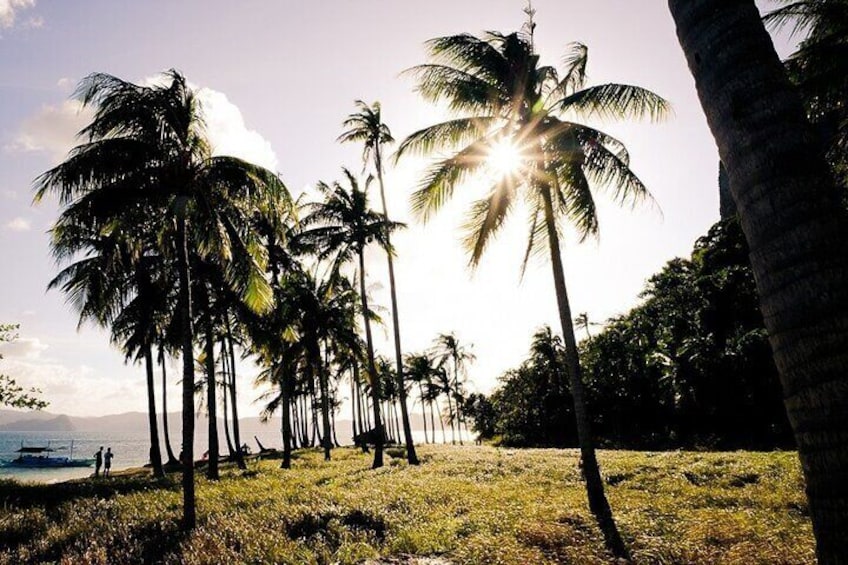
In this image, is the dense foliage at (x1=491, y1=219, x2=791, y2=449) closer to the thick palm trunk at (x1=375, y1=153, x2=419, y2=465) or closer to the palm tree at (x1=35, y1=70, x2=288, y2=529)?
the thick palm trunk at (x1=375, y1=153, x2=419, y2=465)

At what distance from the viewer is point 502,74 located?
40.3 ft

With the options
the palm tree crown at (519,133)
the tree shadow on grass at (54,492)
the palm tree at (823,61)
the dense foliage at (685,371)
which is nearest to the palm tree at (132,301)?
the tree shadow on grass at (54,492)

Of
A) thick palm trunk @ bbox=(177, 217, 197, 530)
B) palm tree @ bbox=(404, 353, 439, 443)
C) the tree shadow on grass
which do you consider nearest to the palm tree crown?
thick palm trunk @ bbox=(177, 217, 197, 530)

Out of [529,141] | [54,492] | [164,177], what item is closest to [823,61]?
[529,141]

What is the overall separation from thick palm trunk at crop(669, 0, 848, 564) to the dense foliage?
27590mm

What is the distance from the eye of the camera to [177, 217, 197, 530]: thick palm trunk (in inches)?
398

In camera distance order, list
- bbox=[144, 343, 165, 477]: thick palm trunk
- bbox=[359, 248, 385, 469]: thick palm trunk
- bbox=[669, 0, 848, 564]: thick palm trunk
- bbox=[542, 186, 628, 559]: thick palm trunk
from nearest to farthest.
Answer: bbox=[669, 0, 848, 564]: thick palm trunk → bbox=[542, 186, 628, 559]: thick palm trunk → bbox=[359, 248, 385, 469]: thick palm trunk → bbox=[144, 343, 165, 477]: thick palm trunk

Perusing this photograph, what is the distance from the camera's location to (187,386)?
11086mm

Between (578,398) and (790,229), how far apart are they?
971 centimetres

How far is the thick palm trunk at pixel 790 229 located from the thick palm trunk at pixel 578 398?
798cm

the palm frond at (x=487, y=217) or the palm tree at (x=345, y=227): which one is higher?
the palm tree at (x=345, y=227)

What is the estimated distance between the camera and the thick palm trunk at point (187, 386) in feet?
33.1

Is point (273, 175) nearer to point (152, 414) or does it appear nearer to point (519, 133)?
point (519, 133)

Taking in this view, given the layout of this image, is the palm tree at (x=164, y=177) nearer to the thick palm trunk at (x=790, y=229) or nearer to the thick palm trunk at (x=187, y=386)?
the thick palm trunk at (x=187, y=386)
